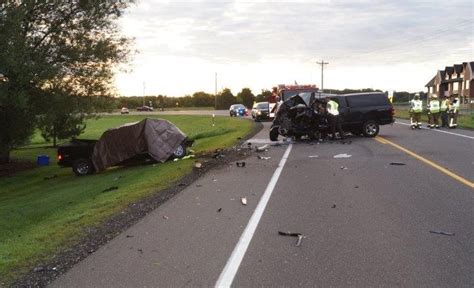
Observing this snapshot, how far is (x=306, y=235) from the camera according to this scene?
695cm

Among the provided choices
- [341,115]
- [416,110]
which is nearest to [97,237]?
[341,115]

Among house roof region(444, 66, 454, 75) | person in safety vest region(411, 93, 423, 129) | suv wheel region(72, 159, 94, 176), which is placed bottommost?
suv wheel region(72, 159, 94, 176)

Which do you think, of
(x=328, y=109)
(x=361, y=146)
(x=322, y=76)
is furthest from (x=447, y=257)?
(x=322, y=76)

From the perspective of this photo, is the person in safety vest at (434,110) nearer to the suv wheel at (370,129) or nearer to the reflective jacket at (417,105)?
the reflective jacket at (417,105)

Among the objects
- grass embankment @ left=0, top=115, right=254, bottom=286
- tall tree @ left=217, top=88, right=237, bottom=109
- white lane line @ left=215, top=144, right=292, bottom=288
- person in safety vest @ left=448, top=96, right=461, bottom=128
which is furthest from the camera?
tall tree @ left=217, top=88, right=237, bottom=109

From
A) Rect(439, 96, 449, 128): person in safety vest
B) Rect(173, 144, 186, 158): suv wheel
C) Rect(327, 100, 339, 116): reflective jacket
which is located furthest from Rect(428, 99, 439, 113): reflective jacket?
→ Rect(173, 144, 186, 158): suv wheel

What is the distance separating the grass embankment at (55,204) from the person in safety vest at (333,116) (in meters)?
7.42

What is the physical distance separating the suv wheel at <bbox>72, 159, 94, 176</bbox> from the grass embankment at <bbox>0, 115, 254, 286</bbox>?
279mm

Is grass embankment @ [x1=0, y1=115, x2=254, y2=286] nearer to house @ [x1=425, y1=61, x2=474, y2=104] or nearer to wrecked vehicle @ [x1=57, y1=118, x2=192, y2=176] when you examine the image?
wrecked vehicle @ [x1=57, y1=118, x2=192, y2=176]

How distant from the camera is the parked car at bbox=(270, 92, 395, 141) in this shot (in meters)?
22.0

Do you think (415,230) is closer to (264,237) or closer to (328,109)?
(264,237)

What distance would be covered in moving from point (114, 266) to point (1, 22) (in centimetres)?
1633

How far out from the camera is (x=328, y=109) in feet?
70.5

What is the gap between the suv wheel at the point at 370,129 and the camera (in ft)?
74.7
